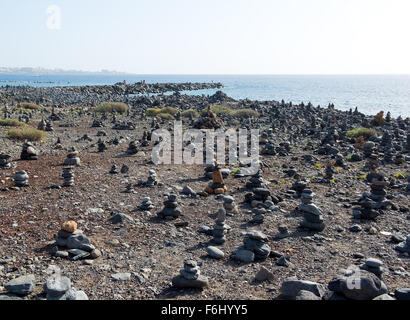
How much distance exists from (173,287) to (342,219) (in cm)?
554

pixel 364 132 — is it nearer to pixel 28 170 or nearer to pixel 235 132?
pixel 235 132

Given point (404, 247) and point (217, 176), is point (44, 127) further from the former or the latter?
point (404, 247)

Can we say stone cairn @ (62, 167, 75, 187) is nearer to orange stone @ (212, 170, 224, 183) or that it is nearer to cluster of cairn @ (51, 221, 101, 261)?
cluster of cairn @ (51, 221, 101, 261)

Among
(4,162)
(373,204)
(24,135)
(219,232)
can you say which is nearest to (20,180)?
(4,162)

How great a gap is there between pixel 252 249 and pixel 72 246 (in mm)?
3586

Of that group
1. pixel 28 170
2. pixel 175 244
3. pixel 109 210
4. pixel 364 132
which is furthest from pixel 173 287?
pixel 364 132

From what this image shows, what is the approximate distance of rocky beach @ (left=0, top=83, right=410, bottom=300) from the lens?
6.06 m

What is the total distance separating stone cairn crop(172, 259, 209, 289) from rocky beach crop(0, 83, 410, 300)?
2 cm

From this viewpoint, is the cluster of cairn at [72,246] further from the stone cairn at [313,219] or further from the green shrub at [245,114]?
the green shrub at [245,114]

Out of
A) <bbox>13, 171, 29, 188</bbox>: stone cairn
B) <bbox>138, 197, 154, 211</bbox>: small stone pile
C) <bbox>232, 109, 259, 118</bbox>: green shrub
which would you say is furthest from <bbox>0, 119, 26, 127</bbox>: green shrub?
<bbox>232, 109, 259, 118</bbox>: green shrub

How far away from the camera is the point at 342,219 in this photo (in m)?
9.76

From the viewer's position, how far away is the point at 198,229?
8844 millimetres
